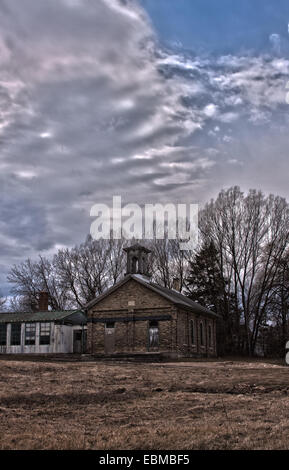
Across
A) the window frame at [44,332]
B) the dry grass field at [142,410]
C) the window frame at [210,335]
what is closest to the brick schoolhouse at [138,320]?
the window frame at [44,332]

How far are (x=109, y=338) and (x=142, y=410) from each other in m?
27.3

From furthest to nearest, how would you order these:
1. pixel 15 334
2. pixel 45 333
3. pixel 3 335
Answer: pixel 3 335 → pixel 15 334 → pixel 45 333

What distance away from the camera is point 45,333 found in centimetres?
4131

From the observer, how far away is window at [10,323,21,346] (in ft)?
138

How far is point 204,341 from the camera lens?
44594mm

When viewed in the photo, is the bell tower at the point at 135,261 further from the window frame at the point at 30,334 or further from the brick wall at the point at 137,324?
the window frame at the point at 30,334

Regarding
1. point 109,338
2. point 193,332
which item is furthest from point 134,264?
point 193,332

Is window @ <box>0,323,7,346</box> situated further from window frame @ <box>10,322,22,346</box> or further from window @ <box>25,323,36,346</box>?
window @ <box>25,323,36,346</box>

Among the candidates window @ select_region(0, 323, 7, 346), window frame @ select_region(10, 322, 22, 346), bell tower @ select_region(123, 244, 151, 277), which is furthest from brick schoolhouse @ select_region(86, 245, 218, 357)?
window @ select_region(0, 323, 7, 346)

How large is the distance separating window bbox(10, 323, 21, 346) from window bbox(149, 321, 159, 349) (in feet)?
35.5

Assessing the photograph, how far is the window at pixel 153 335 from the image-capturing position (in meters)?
37.8

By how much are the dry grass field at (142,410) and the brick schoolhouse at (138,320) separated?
54.0 feet

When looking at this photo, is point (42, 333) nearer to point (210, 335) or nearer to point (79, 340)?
point (79, 340)
